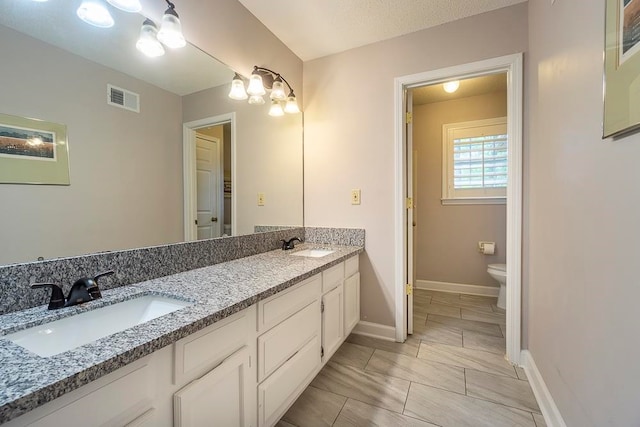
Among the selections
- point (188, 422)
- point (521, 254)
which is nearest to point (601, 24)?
point (521, 254)

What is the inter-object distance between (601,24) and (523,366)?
195 cm

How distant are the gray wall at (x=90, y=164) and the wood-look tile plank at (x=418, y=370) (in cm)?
155

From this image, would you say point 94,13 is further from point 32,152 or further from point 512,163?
point 512,163

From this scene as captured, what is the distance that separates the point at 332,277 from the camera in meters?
A: 1.81

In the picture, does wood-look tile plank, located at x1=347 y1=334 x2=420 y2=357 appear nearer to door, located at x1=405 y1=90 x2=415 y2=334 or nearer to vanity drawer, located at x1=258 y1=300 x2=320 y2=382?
door, located at x1=405 y1=90 x2=415 y2=334

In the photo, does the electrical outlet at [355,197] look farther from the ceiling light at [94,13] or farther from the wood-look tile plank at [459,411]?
the ceiling light at [94,13]

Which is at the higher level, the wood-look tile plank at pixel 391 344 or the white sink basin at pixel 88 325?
the white sink basin at pixel 88 325

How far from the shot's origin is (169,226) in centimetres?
139

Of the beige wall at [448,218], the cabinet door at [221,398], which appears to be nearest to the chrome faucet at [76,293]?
the cabinet door at [221,398]

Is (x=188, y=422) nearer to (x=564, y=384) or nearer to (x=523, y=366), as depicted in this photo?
(x=564, y=384)

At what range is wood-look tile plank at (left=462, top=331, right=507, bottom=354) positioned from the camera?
2.12 m

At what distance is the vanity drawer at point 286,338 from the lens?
114 centimetres

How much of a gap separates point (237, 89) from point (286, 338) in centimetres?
150

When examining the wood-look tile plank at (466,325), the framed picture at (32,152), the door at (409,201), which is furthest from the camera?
the wood-look tile plank at (466,325)
